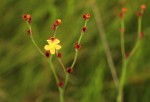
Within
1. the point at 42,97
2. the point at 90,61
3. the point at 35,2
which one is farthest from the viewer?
the point at 35,2

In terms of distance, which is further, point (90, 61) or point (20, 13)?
point (20, 13)

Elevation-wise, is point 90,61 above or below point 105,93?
above

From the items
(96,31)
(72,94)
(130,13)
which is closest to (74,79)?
(72,94)

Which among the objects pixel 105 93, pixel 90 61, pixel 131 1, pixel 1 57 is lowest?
pixel 105 93

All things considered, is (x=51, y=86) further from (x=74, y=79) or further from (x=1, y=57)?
(x=1, y=57)

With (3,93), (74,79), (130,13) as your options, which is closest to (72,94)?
(74,79)

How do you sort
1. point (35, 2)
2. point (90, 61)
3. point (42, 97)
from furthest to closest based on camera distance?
1. point (35, 2)
2. point (90, 61)
3. point (42, 97)
